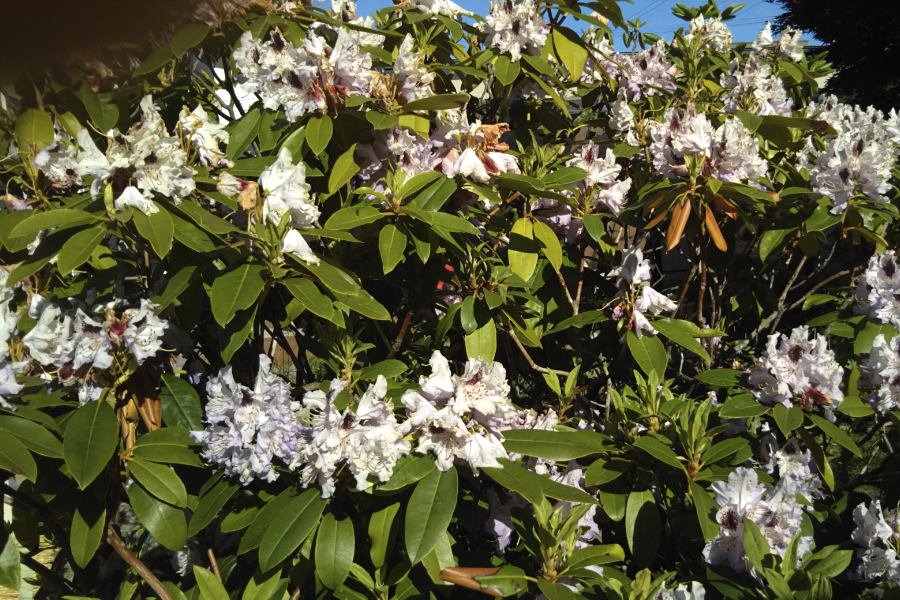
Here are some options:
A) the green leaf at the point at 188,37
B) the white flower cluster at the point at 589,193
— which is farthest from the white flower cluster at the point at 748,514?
the green leaf at the point at 188,37

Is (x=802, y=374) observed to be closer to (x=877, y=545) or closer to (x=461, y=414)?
(x=877, y=545)

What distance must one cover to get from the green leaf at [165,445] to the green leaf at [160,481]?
2 cm

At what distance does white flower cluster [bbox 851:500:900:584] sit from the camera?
169 centimetres

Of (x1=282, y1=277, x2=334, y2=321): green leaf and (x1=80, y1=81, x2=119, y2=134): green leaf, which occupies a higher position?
(x1=80, y1=81, x2=119, y2=134): green leaf

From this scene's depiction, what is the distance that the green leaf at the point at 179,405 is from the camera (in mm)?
1693

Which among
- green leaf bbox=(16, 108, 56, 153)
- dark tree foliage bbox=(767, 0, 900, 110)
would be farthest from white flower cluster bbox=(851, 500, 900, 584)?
dark tree foliage bbox=(767, 0, 900, 110)

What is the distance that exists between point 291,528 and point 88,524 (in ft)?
1.58

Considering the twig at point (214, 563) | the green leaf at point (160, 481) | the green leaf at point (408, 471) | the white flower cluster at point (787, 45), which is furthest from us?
the white flower cluster at point (787, 45)

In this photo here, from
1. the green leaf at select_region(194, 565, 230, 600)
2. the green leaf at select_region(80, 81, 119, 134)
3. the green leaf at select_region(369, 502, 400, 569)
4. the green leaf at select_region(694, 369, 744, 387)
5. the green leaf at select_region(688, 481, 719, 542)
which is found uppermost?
the green leaf at select_region(80, 81, 119, 134)

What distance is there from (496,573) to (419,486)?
0.76ft

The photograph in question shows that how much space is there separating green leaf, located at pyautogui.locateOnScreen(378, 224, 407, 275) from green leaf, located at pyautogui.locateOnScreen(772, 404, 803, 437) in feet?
3.08

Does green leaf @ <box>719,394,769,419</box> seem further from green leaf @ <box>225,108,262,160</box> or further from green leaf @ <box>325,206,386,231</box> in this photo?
green leaf @ <box>225,108,262,160</box>

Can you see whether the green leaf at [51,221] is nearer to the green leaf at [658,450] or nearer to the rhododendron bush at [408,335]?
the rhododendron bush at [408,335]

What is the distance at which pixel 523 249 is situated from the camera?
1.95 meters
